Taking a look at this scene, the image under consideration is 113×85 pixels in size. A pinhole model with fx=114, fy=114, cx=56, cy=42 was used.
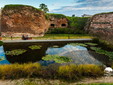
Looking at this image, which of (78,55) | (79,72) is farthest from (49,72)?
(78,55)

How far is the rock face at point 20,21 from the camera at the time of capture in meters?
21.4

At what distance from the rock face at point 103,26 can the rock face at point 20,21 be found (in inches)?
442

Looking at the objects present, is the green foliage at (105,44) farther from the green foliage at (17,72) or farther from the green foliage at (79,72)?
the green foliage at (17,72)

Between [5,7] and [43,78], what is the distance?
19200 mm

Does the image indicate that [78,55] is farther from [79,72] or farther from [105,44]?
[105,44]

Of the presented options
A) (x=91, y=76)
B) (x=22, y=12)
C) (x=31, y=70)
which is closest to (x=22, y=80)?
(x=31, y=70)

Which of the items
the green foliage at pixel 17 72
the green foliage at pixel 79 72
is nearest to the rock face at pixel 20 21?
the green foliage at pixel 17 72

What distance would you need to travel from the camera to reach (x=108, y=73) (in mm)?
7168

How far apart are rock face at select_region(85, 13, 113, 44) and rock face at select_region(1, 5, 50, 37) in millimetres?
11218

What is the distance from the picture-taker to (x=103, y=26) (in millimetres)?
20641

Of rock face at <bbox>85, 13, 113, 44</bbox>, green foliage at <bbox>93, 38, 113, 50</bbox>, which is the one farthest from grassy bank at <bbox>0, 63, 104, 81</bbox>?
rock face at <bbox>85, 13, 113, 44</bbox>

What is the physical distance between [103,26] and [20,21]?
15474 millimetres

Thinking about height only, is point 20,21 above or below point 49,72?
above

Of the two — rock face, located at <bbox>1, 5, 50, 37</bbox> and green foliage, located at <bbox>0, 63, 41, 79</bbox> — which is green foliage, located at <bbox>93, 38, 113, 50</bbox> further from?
rock face, located at <bbox>1, 5, 50, 37</bbox>
